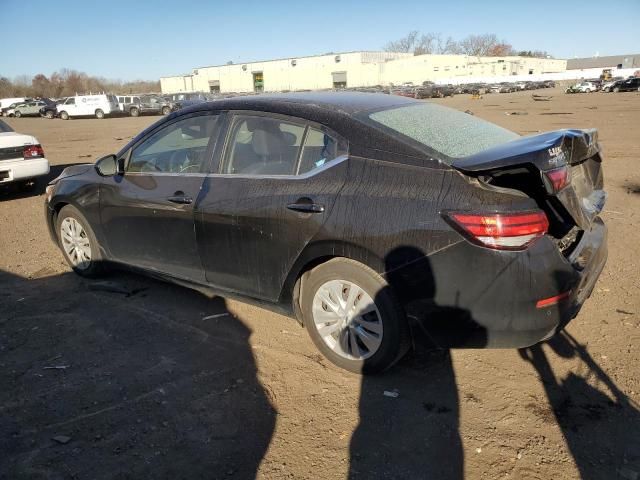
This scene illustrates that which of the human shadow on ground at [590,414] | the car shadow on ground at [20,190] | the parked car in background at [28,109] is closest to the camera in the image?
the human shadow on ground at [590,414]

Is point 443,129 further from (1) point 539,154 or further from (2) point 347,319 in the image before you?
(2) point 347,319

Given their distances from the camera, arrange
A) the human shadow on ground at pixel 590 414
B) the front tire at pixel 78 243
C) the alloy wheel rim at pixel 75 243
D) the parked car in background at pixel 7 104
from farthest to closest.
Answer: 1. the parked car in background at pixel 7 104
2. the alloy wheel rim at pixel 75 243
3. the front tire at pixel 78 243
4. the human shadow on ground at pixel 590 414

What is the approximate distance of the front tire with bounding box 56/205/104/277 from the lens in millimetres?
4758

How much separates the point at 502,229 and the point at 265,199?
151 centimetres

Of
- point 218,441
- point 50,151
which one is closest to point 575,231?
point 218,441

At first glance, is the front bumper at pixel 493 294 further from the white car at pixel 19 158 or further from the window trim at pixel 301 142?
the white car at pixel 19 158

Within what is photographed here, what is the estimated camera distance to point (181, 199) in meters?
3.77

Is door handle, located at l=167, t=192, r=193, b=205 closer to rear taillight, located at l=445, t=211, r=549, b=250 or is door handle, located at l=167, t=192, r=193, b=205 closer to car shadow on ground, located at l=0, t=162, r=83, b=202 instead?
rear taillight, located at l=445, t=211, r=549, b=250

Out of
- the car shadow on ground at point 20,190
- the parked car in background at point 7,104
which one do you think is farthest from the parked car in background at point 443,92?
the car shadow on ground at point 20,190

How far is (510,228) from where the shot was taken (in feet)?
8.50

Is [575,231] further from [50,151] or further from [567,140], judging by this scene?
[50,151]

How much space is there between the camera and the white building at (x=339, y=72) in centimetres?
9375

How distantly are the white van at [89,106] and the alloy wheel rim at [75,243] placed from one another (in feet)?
128

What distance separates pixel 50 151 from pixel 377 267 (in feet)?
57.6
